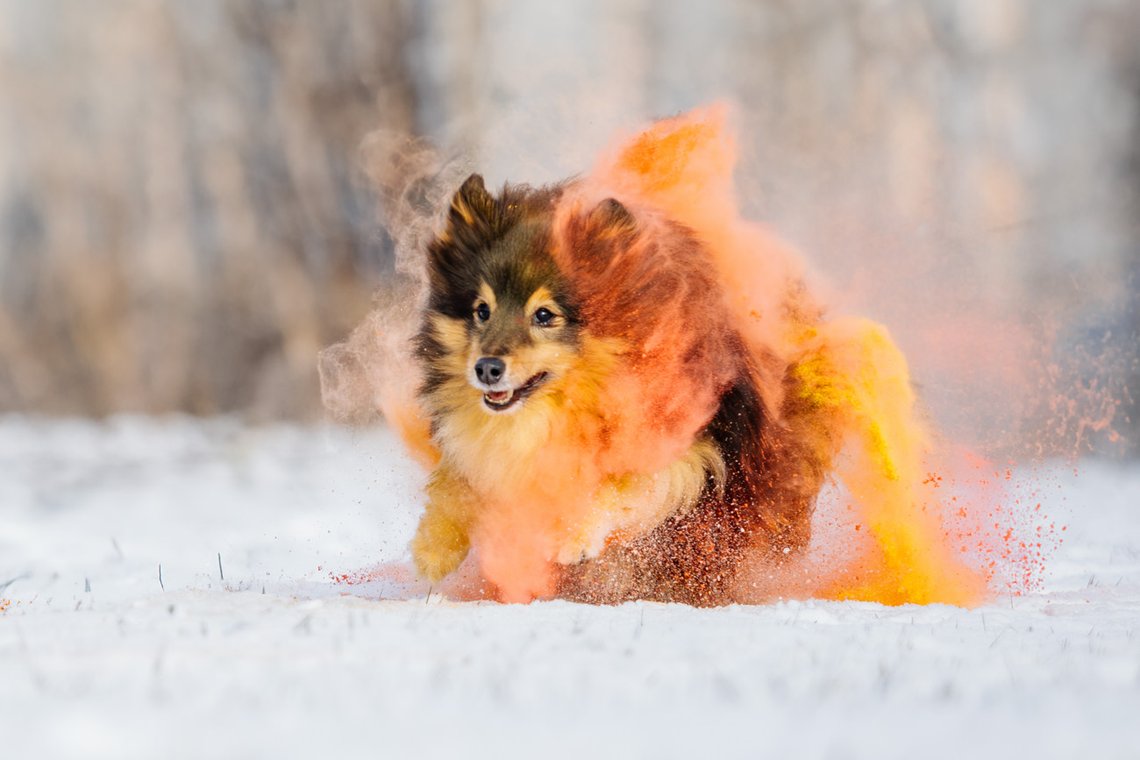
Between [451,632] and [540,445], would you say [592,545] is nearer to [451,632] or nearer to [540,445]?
[540,445]

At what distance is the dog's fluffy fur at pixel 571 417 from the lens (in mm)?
2910

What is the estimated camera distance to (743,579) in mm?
3152

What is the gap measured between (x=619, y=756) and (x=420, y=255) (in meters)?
2.14

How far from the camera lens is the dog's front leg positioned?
3053 millimetres

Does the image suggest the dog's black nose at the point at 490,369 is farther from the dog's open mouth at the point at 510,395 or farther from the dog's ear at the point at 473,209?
the dog's ear at the point at 473,209


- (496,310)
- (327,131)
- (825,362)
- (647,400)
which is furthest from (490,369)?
(327,131)

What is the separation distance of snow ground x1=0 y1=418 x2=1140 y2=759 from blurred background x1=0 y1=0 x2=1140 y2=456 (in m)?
6.15

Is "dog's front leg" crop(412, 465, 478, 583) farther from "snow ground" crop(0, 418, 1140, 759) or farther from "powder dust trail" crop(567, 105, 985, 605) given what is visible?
"powder dust trail" crop(567, 105, 985, 605)

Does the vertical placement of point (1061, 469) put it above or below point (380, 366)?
below

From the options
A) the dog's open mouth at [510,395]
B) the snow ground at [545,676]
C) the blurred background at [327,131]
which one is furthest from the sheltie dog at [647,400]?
the blurred background at [327,131]

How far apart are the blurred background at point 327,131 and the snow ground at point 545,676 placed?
615cm

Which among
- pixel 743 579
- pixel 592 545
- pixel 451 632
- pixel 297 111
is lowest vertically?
pixel 297 111

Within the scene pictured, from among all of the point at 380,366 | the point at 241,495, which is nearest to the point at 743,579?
the point at 380,366

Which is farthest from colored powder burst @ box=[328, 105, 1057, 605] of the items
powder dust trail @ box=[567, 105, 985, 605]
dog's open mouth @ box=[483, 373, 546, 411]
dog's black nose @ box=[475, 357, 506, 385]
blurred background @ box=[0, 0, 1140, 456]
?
blurred background @ box=[0, 0, 1140, 456]
